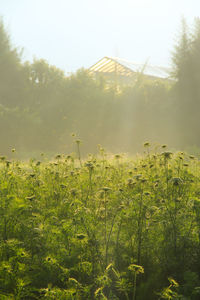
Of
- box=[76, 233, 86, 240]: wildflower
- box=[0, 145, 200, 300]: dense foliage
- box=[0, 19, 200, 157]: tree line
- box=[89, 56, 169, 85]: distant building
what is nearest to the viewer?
box=[76, 233, 86, 240]: wildflower

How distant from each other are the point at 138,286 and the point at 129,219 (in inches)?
26.3

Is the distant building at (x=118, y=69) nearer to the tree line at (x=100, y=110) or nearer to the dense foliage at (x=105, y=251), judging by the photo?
the tree line at (x=100, y=110)

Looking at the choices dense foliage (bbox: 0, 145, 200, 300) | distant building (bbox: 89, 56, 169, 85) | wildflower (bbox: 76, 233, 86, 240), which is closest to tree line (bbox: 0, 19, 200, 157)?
distant building (bbox: 89, 56, 169, 85)

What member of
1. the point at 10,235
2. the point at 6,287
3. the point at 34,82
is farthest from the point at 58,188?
the point at 34,82

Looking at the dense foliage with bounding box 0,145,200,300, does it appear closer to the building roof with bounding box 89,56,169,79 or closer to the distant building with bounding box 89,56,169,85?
the distant building with bounding box 89,56,169,85

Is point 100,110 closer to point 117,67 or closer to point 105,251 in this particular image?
point 117,67

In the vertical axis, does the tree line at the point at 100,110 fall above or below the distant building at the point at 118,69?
below

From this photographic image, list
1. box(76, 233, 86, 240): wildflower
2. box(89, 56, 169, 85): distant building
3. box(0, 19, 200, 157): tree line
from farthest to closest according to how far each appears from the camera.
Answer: box(89, 56, 169, 85): distant building < box(0, 19, 200, 157): tree line < box(76, 233, 86, 240): wildflower

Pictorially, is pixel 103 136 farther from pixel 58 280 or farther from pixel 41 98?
pixel 58 280

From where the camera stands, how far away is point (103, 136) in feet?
70.6

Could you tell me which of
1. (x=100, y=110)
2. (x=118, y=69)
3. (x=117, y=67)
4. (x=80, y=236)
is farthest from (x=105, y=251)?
(x=118, y=69)

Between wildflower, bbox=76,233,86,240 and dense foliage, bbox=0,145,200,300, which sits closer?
wildflower, bbox=76,233,86,240

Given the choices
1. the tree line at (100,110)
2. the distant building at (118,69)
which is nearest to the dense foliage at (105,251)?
the tree line at (100,110)

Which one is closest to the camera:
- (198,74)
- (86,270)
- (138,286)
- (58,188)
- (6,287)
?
(6,287)
